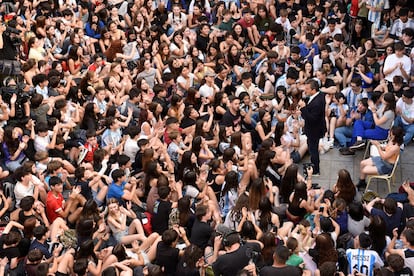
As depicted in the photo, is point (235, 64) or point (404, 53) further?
point (235, 64)

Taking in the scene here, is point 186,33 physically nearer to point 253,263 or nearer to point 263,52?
point 263,52

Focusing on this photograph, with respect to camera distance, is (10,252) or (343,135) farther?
(343,135)

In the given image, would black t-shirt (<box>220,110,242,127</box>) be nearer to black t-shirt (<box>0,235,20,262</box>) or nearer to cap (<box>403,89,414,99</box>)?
cap (<box>403,89,414,99</box>)

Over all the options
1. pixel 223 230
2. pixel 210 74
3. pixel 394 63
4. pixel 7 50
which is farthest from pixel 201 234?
pixel 7 50

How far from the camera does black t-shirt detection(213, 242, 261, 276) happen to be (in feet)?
24.8

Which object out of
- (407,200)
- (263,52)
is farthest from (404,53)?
(407,200)

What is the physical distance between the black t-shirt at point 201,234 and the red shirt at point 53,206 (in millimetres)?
1929

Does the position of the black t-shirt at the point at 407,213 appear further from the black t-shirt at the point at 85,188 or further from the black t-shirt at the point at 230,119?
the black t-shirt at the point at 85,188

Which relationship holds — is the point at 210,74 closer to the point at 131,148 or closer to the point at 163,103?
the point at 163,103

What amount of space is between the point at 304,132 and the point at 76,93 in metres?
3.99

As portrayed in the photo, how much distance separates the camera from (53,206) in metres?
9.20

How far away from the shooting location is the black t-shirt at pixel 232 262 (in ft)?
24.8

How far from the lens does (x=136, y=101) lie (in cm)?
1201

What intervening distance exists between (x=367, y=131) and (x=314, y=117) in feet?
3.67
